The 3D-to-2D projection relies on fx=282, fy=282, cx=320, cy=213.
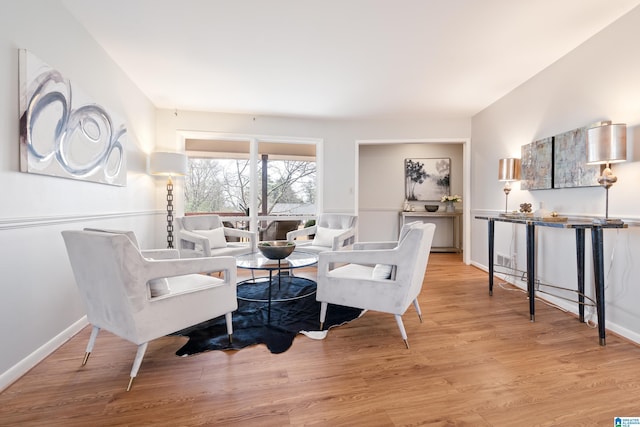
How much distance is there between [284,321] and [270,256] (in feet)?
1.83

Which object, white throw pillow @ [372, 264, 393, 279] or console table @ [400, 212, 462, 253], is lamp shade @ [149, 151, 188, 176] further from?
console table @ [400, 212, 462, 253]

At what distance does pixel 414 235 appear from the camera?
6.33 ft

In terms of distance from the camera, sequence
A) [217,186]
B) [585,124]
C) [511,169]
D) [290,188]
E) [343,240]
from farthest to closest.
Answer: [290,188], [217,186], [343,240], [511,169], [585,124]

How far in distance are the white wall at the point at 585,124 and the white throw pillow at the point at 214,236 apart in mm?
3355

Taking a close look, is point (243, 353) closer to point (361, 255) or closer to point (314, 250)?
point (361, 255)

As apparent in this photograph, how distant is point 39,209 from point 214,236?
179 centimetres

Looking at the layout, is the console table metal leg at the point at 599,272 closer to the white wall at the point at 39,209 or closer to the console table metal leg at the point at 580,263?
the console table metal leg at the point at 580,263

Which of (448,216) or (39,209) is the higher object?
(39,209)

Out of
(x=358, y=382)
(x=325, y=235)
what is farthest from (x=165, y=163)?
(x=358, y=382)

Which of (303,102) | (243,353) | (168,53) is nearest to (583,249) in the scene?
(243,353)

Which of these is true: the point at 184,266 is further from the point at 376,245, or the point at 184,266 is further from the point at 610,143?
the point at 610,143

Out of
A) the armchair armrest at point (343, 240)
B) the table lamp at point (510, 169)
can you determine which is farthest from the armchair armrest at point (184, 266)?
the table lamp at point (510, 169)

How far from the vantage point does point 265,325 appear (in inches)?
90.5

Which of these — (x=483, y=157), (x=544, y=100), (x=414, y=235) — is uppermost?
(x=544, y=100)
